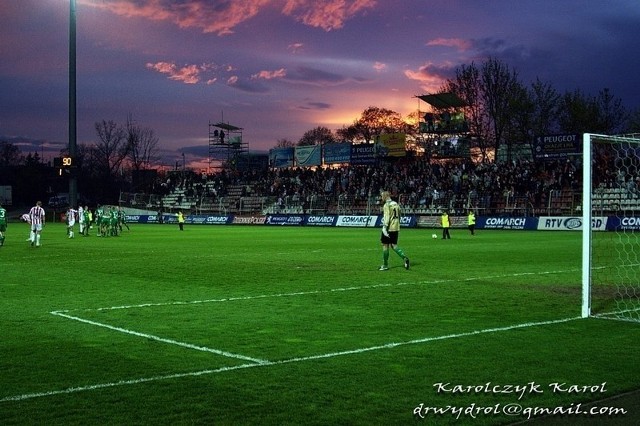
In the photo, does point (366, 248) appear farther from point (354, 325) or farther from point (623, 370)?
point (623, 370)

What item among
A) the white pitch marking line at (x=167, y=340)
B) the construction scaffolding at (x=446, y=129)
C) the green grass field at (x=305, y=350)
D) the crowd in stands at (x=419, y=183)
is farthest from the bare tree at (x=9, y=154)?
the white pitch marking line at (x=167, y=340)

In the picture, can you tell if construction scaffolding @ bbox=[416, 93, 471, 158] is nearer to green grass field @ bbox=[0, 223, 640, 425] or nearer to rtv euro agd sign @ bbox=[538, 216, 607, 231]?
rtv euro agd sign @ bbox=[538, 216, 607, 231]

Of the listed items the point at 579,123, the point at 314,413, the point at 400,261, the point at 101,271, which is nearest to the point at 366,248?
the point at 400,261

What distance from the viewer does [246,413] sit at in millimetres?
5953

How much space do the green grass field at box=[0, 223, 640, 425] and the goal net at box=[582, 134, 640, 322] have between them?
644mm

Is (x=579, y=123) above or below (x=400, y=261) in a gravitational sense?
above

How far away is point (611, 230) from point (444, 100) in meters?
31.9

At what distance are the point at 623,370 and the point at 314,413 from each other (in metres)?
3.58

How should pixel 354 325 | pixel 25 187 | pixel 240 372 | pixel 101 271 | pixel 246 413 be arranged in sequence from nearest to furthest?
1. pixel 246 413
2. pixel 240 372
3. pixel 354 325
4. pixel 101 271
5. pixel 25 187

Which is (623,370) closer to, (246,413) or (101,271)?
(246,413)

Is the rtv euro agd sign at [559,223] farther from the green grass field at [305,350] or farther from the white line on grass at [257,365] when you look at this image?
the white line on grass at [257,365]

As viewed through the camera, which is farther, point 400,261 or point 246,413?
point 400,261

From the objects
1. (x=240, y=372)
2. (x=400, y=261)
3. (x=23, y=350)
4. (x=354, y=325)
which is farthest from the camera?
(x=400, y=261)

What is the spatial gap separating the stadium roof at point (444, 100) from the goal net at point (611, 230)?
1151 inches
